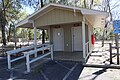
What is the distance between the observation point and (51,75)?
6.83m

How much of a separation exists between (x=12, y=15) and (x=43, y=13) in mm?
17345

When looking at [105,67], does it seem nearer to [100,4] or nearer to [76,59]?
[76,59]

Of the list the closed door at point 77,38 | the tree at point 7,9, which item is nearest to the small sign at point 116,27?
the closed door at point 77,38

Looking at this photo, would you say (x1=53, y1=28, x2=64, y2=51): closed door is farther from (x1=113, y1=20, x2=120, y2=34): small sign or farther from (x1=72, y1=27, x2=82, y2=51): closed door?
(x1=113, y1=20, x2=120, y2=34): small sign

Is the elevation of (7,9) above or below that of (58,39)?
above

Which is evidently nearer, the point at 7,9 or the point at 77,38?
the point at 77,38

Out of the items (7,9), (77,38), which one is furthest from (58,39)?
(7,9)

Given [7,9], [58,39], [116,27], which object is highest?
[7,9]

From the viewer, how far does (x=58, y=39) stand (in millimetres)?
13602

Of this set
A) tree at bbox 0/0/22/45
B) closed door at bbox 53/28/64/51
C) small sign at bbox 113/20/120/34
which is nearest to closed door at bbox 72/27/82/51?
closed door at bbox 53/28/64/51

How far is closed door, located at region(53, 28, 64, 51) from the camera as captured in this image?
13484 mm

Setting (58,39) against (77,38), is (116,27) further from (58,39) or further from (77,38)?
(58,39)

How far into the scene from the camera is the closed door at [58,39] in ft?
44.2

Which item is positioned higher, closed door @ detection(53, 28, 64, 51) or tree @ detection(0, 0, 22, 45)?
tree @ detection(0, 0, 22, 45)
